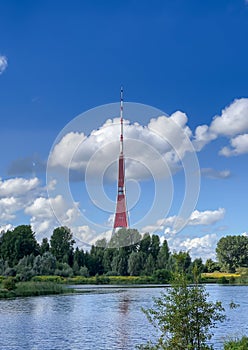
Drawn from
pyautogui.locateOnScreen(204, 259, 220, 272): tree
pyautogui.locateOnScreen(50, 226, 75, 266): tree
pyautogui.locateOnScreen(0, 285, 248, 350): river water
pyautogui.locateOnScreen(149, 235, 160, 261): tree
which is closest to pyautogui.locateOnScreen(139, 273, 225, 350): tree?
pyautogui.locateOnScreen(0, 285, 248, 350): river water

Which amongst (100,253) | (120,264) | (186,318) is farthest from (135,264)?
(186,318)

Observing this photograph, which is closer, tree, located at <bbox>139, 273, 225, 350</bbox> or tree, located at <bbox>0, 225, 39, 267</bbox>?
tree, located at <bbox>139, 273, 225, 350</bbox>

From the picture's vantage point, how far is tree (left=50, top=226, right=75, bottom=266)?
11612cm

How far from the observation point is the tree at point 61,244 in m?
116

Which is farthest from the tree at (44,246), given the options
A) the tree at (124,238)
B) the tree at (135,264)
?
the tree at (135,264)

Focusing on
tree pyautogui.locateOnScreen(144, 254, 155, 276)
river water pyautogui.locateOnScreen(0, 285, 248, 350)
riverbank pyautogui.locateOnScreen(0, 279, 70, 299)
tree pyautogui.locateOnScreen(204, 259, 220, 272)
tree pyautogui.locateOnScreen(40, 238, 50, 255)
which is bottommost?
river water pyautogui.locateOnScreen(0, 285, 248, 350)

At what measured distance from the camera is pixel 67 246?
118 metres

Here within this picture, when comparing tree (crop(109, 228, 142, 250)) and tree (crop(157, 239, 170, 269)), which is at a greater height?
tree (crop(109, 228, 142, 250))

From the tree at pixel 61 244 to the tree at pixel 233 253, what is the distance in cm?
3729

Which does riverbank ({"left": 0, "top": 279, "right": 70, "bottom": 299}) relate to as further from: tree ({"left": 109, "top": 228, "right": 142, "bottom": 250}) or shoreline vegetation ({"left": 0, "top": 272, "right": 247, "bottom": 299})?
tree ({"left": 109, "top": 228, "right": 142, "bottom": 250})

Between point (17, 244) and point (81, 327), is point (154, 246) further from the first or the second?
point (81, 327)

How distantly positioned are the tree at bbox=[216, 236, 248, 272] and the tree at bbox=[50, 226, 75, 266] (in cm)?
3729

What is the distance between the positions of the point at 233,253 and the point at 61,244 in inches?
1678

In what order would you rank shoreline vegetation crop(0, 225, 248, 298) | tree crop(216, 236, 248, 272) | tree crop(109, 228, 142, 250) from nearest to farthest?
1. shoreline vegetation crop(0, 225, 248, 298)
2. tree crop(109, 228, 142, 250)
3. tree crop(216, 236, 248, 272)
